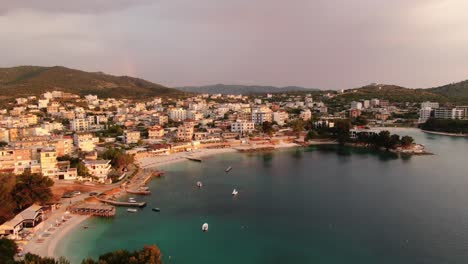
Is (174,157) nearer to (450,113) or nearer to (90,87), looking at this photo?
(450,113)

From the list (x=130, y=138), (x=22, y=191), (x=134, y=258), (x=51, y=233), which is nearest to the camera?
(x=134, y=258)

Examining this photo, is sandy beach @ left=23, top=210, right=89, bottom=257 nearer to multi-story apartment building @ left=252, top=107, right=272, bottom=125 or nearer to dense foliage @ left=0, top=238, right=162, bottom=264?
dense foliage @ left=0, top=238, right=162, bottom=264

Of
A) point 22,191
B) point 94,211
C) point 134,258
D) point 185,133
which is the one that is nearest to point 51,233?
point 94,211

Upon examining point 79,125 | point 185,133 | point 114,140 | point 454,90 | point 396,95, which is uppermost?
point 454,90

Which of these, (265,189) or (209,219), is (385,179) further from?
(209,219)

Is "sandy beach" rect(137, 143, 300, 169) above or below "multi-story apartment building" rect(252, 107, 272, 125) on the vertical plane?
below

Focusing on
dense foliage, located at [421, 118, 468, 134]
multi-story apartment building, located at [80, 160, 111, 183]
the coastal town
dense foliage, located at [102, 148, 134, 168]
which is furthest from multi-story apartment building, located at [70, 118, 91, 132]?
dense foliage, located at [421, 118, 468, 134]

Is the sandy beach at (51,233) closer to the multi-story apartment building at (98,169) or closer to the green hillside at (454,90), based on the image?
the multi-story apartment building at (98,169)
